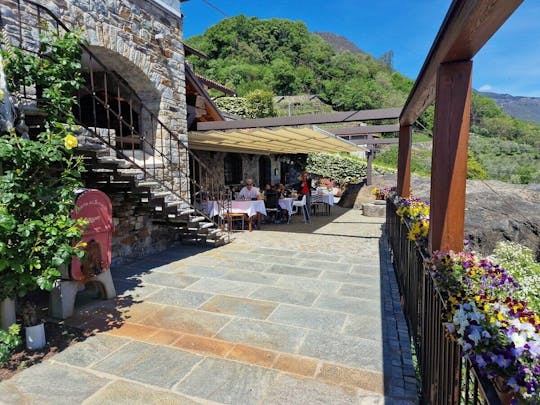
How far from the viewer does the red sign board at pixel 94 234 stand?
139 inches

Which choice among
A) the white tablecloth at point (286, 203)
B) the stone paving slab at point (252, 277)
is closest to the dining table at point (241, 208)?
the white tablecloth at point (286, 203)

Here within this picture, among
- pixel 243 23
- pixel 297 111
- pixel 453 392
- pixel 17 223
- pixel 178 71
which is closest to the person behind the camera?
pixel 453 392

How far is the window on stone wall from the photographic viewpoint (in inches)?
468

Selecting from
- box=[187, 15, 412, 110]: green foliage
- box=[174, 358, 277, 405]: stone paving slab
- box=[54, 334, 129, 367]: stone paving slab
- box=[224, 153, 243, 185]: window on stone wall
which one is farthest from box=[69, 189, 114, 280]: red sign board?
box=[187, 15, 412, 110]: green foliage

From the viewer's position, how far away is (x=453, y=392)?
1.50m

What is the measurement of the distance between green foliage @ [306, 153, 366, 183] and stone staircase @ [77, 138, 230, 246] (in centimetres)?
1695

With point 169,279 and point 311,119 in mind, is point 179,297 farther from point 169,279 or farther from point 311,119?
point 311,119

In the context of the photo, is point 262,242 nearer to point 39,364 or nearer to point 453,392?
point 39,364

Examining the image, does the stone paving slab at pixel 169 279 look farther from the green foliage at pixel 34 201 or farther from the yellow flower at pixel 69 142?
the yellow flower at pixel 69 142

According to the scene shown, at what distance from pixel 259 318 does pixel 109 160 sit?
2.41 meters

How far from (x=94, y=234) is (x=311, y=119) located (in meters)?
4.43

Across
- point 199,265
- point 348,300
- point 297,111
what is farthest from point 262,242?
point 297,111

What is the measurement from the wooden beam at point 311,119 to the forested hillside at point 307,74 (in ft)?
80.1

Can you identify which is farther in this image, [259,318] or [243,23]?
[243,23]
